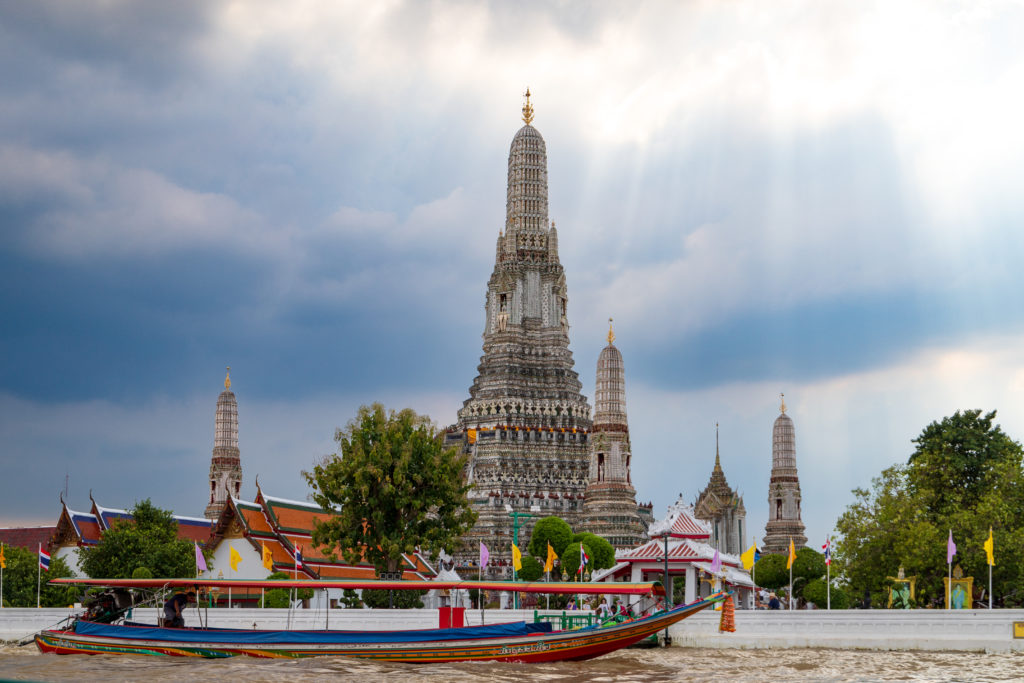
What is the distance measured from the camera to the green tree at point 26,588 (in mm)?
47156

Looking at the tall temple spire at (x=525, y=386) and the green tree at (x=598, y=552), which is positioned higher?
the tall temple spire at (x=525, y=386)

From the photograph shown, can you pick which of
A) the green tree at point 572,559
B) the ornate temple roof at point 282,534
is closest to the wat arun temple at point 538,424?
the green tree at point 572,559

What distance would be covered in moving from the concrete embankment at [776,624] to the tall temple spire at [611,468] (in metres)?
34.0

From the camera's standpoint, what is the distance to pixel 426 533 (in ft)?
136

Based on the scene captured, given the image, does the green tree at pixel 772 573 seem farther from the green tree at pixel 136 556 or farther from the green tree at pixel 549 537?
the green tree at pixel 136 556

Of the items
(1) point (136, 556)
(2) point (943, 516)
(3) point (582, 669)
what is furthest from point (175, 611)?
(2) point (943, 516)

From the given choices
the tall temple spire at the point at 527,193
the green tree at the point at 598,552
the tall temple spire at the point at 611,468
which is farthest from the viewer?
the tall temple spire at the point at 527,193

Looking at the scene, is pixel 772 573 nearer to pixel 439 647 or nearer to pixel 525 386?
pixel 525 386

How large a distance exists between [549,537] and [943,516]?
2243 centimetres

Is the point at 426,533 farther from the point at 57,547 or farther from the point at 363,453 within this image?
the point at 57,547

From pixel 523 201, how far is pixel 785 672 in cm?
6436

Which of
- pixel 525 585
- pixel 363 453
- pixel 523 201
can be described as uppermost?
pixel 523 201

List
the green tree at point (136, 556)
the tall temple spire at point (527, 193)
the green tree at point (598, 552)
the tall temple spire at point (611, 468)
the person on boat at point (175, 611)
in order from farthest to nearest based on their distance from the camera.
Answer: the tall temple spire at point (527, 193), the tall temple spire at point (611, 468), the green tree at point (598, 552), the green tree at point (136, 556), the person on boat at point (175, 611)

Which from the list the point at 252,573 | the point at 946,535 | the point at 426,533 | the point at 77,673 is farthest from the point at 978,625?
the point at 252,573
